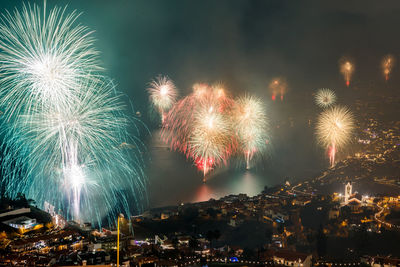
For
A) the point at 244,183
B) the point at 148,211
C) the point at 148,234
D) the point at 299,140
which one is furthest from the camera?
the point at 299,140

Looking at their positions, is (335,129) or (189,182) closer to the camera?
(335,129)

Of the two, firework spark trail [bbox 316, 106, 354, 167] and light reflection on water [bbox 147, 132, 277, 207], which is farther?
light reflection on water [bbox 147, 132, 277, 207]

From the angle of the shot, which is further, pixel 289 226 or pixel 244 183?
pixel 244 183

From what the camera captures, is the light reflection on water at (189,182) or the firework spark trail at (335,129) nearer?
the firework spark trail at (335,129)

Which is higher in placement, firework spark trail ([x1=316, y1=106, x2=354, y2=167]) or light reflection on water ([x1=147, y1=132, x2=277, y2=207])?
firework spark trail ([x1=316, y1=106, x2=354, y2=167])

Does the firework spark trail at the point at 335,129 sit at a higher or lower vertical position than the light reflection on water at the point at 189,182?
higher

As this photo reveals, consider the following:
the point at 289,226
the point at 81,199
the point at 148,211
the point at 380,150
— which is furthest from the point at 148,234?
the point at 380,150

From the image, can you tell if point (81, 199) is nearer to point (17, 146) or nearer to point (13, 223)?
point (17, 146)

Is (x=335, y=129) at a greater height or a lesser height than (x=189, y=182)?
greater
